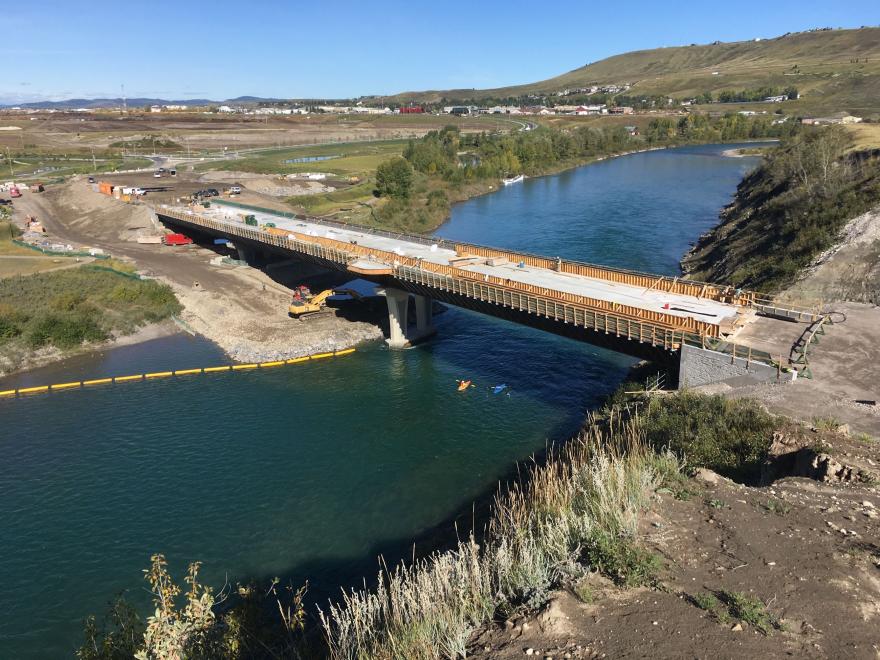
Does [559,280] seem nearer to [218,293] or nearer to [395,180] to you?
[218,293]

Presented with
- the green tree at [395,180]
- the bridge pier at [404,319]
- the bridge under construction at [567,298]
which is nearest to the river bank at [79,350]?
the bridge under construction at [567,298]

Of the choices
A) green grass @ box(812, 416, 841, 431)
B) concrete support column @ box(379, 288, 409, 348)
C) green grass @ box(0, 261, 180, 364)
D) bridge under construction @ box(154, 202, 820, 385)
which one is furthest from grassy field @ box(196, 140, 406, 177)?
green grass @ box(812, 416, 841, 431)

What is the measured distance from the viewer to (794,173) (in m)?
74.8

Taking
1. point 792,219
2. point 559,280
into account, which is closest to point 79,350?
point 559,280

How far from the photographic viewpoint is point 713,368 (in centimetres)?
3098

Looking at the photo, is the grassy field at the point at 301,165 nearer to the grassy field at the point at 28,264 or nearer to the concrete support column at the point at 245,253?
the grassy field at the point at 28,264

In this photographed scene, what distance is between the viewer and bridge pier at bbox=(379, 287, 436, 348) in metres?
54.4

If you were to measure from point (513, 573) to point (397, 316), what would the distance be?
1565 inches

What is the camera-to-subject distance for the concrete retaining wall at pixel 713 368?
2958 cm

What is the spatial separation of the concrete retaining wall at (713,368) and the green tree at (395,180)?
96.7 metres

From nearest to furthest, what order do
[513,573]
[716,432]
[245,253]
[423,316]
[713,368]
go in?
[513,573]
[716,432]
[713,368]
[423,316]
[245,253]

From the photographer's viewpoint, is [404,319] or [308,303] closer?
[404,319]

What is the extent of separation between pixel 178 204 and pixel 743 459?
102 metres

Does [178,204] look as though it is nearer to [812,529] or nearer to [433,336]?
[433,336]
